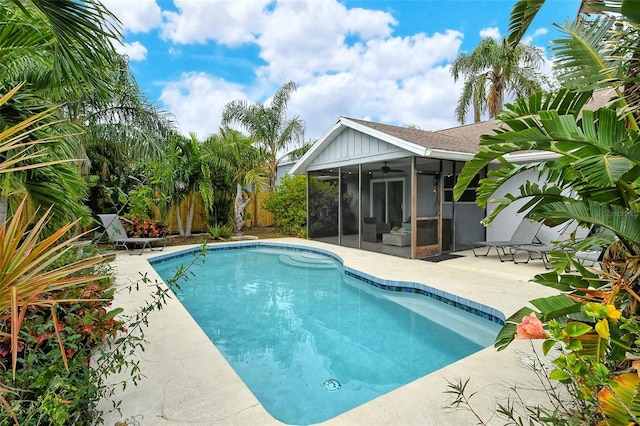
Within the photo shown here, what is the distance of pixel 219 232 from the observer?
1253 centimetres

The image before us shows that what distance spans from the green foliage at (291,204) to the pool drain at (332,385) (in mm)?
9909

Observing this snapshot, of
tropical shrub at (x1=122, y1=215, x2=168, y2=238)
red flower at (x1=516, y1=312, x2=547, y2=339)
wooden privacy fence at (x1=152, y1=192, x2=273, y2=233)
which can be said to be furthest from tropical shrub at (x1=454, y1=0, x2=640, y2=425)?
wooden privacy fence at (x1=152, y1=192, x2=273, y2=233)

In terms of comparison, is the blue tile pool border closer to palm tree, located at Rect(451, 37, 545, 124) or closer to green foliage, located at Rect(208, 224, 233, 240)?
green foliage, located at Rect(208, 224, 233, 240)

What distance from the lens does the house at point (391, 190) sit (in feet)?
28.0

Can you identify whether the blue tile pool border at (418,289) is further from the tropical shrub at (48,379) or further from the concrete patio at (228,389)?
the tropical shrub at (48,379)

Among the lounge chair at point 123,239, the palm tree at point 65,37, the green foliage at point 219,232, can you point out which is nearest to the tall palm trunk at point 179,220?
the green foliage at point 219,232

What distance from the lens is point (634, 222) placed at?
5.32 ft

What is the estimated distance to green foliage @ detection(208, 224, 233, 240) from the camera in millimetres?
12422

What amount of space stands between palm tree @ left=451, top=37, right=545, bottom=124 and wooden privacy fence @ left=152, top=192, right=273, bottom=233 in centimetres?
1246

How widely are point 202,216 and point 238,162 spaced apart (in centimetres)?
310

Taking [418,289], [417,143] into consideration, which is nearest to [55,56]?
[418,289]

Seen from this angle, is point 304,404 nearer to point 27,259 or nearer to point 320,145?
point 27,259

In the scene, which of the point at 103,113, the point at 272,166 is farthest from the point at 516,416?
the point at 272,166

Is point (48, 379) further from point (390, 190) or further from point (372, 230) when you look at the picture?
point (390, 190)
